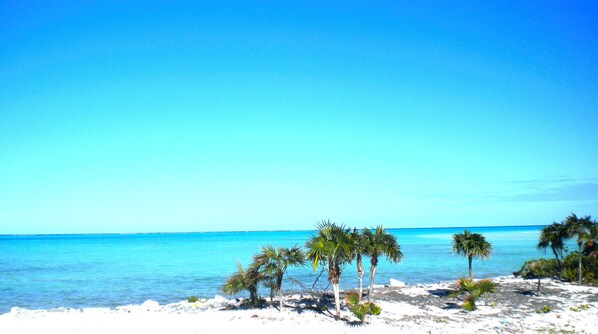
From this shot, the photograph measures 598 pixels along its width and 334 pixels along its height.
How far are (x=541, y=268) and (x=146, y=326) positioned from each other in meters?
35.3

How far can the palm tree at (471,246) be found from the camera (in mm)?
32944

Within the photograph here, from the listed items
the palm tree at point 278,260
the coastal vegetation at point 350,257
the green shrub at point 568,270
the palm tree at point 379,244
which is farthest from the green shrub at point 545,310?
the palm tree at point 278,260

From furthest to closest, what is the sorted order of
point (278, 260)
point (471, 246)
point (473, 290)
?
point (471, 246), point (473, 290), point (278, 260)

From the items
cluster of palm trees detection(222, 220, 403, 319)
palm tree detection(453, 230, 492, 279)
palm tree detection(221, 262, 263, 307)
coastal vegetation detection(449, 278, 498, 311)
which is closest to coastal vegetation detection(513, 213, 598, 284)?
palm tree detection(453, 230, 492, 279)

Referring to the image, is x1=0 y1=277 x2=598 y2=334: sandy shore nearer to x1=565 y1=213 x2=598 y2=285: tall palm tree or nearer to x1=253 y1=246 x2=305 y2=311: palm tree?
x1=253 y1=246 x2=305 y2=311: palm tree

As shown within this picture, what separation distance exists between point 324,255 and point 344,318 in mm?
3792

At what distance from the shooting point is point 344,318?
2381 centimetres

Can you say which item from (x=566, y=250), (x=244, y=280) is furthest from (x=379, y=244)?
(x=566, y=250)

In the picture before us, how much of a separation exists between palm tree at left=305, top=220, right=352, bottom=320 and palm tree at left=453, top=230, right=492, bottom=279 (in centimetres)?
1361

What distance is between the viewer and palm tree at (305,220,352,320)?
23.0 m

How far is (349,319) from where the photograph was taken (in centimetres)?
2366

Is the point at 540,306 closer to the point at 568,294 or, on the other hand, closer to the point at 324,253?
the point at 568,294

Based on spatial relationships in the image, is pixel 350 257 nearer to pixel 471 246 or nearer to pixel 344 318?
pixel 344 318

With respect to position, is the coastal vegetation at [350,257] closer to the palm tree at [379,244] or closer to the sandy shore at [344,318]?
the palm tree at [379,244]
